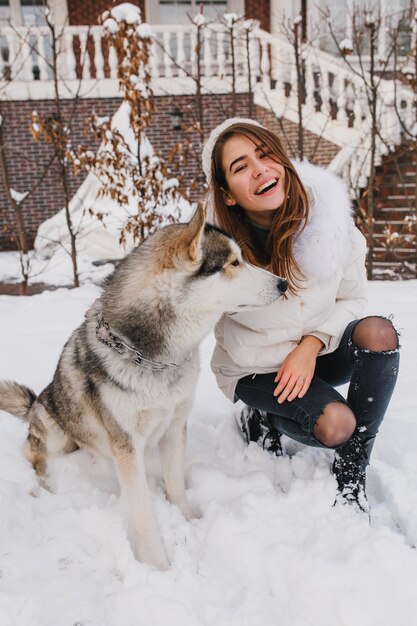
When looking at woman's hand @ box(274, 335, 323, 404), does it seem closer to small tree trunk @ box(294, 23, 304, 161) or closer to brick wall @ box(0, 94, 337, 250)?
small tree trunk @ box(294, 23, 304, 161)

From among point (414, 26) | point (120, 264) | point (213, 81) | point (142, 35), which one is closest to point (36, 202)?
point (213, 81)

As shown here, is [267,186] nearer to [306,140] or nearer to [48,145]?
[306,140]

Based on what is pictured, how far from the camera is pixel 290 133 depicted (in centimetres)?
941

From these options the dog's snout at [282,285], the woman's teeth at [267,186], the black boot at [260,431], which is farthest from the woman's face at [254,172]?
the black boot at [260,431]

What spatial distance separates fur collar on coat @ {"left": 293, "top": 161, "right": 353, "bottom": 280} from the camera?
6.55 feet

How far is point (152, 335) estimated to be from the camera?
184cm

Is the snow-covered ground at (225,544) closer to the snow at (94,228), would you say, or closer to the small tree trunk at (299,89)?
the small tree trunk at (299,89)

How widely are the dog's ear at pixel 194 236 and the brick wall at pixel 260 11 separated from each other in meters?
12.2

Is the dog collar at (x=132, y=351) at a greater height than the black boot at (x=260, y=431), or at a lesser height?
greater

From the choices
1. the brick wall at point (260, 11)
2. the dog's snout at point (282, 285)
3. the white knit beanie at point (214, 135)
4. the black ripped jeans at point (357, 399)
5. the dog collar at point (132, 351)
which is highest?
the brick wall at point (260, 11)

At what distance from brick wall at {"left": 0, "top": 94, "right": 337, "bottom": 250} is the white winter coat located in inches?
294

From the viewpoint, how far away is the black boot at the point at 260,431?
7.84 ft

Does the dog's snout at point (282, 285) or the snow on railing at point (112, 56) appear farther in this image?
the snow on railing at point (112, 56)

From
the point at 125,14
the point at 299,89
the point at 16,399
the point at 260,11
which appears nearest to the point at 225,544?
the point at 16,399
